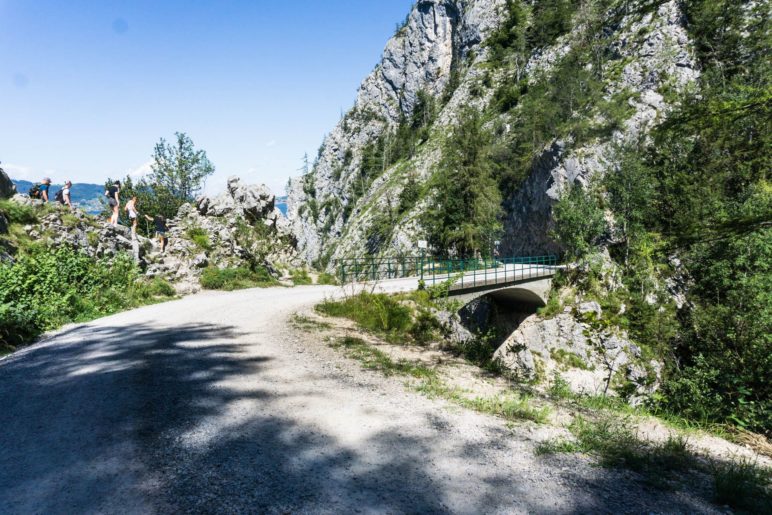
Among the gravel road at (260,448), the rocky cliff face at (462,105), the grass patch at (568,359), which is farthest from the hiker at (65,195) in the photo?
the grass patch at (568,359)

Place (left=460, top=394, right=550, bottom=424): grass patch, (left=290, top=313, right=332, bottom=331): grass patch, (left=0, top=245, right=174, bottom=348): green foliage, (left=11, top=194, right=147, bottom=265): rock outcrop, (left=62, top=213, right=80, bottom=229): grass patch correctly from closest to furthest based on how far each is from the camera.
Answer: (left=460, top=394, right=550, bottom=424): grass patch < (left=0, top=245, right=174, bottom=348): green foliage < (left=290, top=313, right=332, bottom=331): grass patch < (left=11, top=194, right=147, bottom=265): rock outcrop < (left=62, top=213, right=80, bottom=229): grass patch

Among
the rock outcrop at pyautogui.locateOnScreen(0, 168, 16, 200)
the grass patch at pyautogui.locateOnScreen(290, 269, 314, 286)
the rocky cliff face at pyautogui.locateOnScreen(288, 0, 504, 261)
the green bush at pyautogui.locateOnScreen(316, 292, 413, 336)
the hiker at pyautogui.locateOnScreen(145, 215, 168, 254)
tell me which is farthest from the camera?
the rocky cliff face at pyautogui.locateOnScreen(288, 0, 504, 261)

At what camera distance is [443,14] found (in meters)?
110

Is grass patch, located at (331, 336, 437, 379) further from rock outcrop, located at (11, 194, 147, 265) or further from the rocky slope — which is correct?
rock outcrop, located at (11, 194, 147, 265)

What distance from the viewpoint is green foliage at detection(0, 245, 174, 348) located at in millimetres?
8625

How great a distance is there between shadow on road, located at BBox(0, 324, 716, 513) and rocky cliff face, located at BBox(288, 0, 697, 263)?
707cm

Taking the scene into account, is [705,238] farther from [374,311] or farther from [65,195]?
[65,195]

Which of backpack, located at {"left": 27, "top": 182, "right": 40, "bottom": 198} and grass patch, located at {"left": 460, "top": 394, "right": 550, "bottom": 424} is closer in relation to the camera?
grass patch, located at {"left": 460, "top": 394, "right": 550, "bottom": 424}

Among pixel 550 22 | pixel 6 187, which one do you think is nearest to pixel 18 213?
pixel 6 187

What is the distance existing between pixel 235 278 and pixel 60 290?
741cm

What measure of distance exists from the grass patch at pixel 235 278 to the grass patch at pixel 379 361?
1058 cm

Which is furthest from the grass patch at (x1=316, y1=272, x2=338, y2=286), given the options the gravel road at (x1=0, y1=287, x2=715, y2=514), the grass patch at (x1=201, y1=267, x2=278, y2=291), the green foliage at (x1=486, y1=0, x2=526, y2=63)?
the green foliage at (x1=486, y1=0, x2=526, y2=63)

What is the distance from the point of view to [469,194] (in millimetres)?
30000

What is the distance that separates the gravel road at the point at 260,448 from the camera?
310cm
